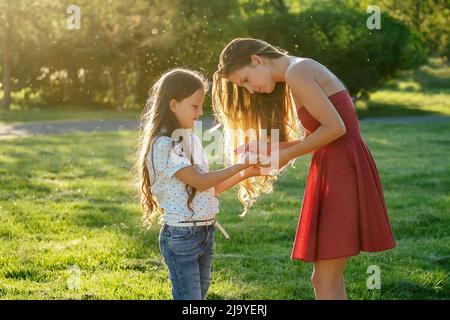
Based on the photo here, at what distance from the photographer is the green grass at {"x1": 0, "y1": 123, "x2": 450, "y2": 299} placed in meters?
4.50

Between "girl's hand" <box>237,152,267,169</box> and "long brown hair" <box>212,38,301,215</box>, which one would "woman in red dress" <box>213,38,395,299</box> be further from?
"long brown hair" <box>212,38,301,215</box>

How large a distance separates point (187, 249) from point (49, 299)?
4.29ft

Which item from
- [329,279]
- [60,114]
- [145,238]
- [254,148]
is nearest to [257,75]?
[254,148]

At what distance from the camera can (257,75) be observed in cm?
338

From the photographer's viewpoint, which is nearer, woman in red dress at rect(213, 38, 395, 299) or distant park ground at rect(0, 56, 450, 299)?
woman in red dress at rect(213, 38, 395, 299)

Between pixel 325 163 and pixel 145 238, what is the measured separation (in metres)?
2.58

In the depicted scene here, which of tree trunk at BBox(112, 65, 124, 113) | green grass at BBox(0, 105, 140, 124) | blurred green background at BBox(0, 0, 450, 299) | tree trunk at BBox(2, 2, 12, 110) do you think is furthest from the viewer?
tree trunk at BBox(112, 65, 124, 113)

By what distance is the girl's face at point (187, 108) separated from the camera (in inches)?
130

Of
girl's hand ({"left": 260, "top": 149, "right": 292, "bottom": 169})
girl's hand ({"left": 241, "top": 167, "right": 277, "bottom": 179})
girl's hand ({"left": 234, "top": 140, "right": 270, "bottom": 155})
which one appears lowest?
girl's hand ({"left": 241, "top": 167, "right": 277, "bottom": 179})

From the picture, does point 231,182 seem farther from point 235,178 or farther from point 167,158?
point 167,158

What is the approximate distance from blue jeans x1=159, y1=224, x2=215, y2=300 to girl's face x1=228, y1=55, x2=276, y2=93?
624 millimetres

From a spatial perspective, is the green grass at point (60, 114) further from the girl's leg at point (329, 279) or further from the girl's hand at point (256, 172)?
the girl's leg at point (329, 279)

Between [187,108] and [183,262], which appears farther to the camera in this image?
[187,108]

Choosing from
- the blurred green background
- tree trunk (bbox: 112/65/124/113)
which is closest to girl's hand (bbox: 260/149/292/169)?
the blurred green background
